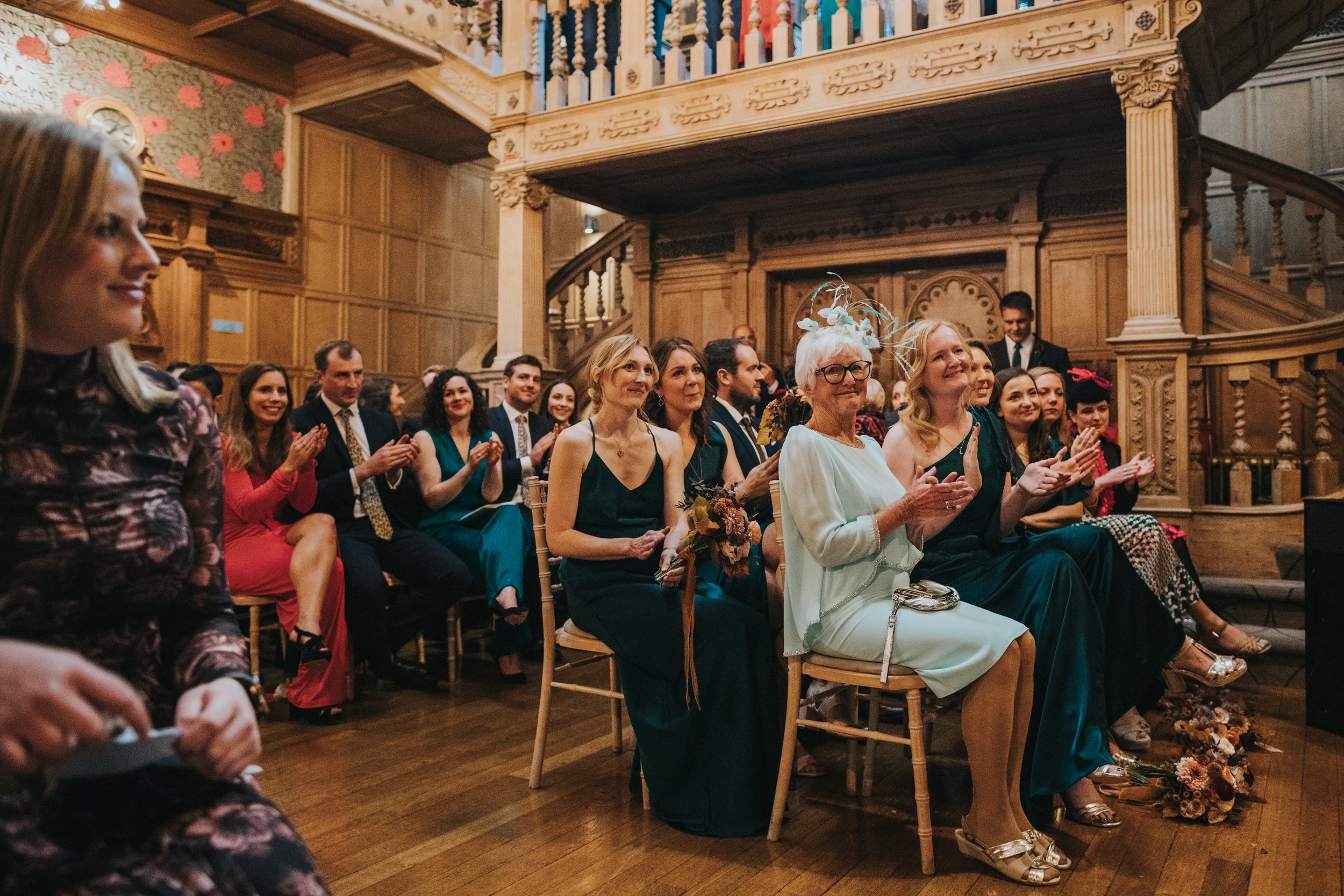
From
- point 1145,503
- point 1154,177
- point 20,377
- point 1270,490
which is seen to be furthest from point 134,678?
point 1270,490

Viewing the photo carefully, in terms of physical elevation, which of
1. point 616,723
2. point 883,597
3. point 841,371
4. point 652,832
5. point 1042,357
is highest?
point 1042,357

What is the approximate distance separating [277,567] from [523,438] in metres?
1.77

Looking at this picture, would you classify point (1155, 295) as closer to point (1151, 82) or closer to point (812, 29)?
point (1151, 82)

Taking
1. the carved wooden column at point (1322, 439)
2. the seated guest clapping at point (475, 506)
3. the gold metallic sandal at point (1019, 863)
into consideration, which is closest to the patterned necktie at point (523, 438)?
the seated guest clapping at point (475, 506)

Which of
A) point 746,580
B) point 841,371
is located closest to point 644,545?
point 746,580

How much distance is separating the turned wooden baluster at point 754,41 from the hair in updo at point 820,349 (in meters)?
4.30

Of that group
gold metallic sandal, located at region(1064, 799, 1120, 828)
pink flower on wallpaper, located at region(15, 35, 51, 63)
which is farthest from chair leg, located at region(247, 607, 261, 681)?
pink flower on wallpaper, located at region(15, 35, 51, 63)

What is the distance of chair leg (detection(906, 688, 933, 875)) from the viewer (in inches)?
92.7

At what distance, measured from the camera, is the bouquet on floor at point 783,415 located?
119 inches

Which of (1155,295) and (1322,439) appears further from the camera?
(1155,295)

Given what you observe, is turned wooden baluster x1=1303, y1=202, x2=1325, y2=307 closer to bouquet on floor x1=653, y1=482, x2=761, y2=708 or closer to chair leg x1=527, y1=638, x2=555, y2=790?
bouquet on floor x1=653, y1=482, x2=761, y2=708

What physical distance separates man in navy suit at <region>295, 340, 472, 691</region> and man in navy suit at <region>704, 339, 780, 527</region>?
1.34 metres

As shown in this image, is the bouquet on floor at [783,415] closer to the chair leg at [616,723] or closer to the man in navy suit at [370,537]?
the chair leg at [616,723]

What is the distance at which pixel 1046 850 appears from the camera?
2363 mm
